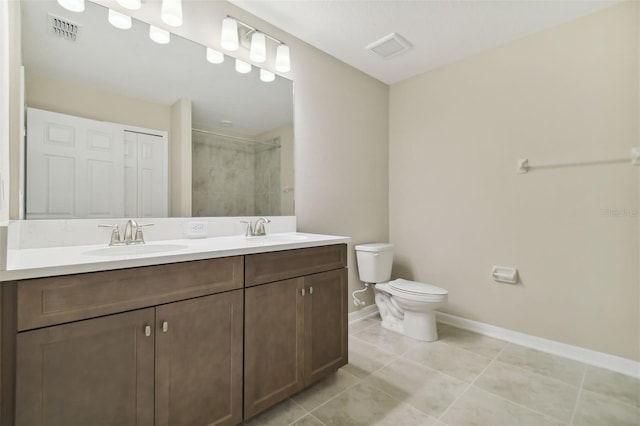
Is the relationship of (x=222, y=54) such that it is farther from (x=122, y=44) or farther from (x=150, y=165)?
(x=150, y=165)

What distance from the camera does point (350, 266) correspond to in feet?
8.44

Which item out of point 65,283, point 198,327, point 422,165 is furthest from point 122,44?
point 422,165

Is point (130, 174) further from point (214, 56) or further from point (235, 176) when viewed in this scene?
point (214, 56)

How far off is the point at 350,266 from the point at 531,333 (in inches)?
57.3

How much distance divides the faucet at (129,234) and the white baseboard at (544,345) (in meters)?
1.83

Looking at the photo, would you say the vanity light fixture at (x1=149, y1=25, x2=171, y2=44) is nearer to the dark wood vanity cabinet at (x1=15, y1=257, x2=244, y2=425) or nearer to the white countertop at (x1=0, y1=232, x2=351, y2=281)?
the white countertop at (x1=0, y1=232, x2=351, y2=281)

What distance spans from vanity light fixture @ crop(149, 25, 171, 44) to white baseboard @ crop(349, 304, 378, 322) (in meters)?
2.40

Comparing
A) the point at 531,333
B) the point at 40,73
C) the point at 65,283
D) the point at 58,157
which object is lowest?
the point at 531,333

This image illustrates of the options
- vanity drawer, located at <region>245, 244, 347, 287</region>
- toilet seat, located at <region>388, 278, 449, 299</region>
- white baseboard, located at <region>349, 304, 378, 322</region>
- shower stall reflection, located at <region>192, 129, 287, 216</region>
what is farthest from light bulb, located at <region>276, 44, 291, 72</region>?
white baseboard, located at <region>349, 304, 378, 322</region>

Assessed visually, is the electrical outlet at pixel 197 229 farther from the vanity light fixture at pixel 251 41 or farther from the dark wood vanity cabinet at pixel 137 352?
the vanity light fixture at pixel 251 41

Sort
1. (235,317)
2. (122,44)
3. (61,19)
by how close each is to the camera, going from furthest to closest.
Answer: (122,44) → (61,19) → (235,317)

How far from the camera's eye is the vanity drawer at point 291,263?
1276mm

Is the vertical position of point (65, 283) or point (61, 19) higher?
point (61, 19)

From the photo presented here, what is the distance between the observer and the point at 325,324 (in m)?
1.57
